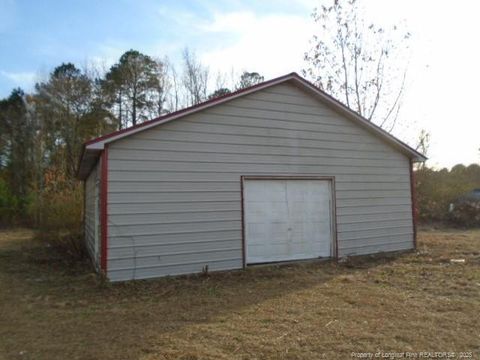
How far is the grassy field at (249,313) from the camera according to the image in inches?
169

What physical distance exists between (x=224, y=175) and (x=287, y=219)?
6.16 ft

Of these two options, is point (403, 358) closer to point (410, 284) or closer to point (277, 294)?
point (277, 294)

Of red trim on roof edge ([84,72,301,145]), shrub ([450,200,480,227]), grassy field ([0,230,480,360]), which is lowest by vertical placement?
grassy field ([0,230,480,360])

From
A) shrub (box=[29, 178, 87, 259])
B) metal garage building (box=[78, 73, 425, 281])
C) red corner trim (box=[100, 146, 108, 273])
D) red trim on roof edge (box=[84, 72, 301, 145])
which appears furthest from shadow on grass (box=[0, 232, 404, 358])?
red trim on roof edge (box=[84, 72, 301, 145])

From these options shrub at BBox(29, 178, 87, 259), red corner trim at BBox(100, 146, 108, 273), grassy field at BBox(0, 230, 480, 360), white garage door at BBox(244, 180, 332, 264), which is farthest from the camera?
shrub at BBox(29, 178, 87, 259)

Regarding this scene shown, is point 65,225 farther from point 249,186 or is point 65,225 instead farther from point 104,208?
point 249,186

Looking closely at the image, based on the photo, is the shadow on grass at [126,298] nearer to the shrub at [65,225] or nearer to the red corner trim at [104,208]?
the red corner trim at [104,208]

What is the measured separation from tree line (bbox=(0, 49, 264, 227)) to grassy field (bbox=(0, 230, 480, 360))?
16.4 meters

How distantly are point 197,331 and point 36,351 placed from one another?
67.0 inches

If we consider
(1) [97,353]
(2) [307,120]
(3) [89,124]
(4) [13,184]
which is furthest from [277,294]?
(4) [13,184]

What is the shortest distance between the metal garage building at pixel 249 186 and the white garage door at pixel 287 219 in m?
0.02

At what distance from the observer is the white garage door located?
8.74m

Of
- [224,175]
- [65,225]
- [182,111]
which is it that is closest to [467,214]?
[224,175]

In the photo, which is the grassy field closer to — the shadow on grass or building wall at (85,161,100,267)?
the shadow on grass
